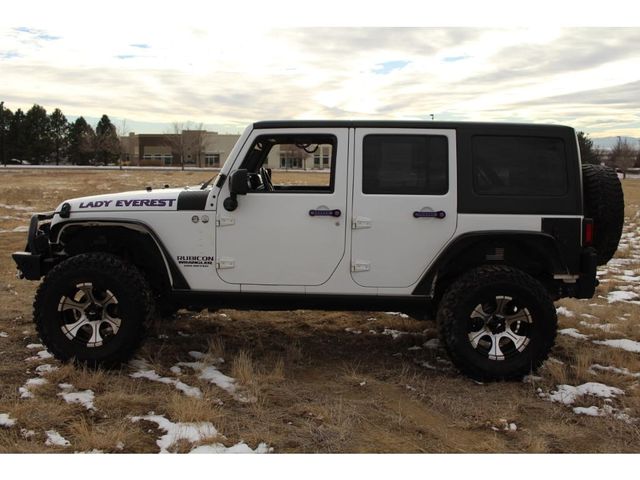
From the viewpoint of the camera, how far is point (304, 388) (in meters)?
4.14

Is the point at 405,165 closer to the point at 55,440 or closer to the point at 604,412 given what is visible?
the point at 604,412

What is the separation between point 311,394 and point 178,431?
1.04 meters

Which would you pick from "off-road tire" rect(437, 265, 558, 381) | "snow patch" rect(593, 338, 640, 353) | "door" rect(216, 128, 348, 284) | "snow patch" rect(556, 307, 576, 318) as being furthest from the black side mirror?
"snow patch" rect(556, 307, 576, 318)

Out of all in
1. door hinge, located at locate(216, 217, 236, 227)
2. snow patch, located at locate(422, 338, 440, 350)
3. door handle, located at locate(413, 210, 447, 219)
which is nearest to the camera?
door handle, located at locate(413, 210, 447, 219)

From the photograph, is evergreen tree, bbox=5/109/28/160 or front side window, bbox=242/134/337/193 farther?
evergreen tree, bbox=5/109/28/160

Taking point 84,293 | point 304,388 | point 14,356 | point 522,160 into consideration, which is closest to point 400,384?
point 304,388

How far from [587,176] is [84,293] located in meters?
4.17

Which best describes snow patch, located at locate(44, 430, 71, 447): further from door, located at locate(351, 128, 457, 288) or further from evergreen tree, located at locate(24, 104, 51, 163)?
evergreen tree, located at locate(24, 104, 51, 163)

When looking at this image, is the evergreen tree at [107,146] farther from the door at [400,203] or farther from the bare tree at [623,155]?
the door at [400,203]

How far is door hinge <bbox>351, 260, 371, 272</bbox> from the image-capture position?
4.31 meters

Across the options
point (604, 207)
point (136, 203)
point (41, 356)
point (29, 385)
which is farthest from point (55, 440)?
point (604, 207)

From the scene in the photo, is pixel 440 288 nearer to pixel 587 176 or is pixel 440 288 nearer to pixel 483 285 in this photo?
pixel 483 285

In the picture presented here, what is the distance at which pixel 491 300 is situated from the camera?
13.9 ft

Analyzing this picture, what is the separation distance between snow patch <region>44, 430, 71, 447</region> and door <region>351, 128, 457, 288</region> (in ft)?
7.47
